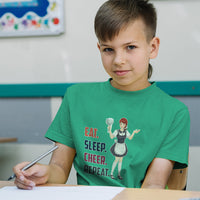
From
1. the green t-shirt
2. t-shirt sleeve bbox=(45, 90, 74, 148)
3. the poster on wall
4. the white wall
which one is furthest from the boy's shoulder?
the poster on wall

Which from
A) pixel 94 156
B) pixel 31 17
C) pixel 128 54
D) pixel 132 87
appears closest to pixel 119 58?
pixel 128 54

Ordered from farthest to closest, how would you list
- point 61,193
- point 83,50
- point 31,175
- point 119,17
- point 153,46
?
point 83,50 < point 153,46 < point 119,17 < point 31,175 < point 61,193

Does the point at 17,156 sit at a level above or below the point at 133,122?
below

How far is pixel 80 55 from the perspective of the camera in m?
1.81

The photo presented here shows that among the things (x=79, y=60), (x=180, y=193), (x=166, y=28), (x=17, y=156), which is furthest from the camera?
(x=17, y=156)

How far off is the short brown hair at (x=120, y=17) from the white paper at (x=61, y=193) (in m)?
0.46

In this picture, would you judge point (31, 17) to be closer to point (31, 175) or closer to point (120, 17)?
point (120, 17)

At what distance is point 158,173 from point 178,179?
0.42 ft

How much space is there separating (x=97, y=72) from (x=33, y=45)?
1.32 ft

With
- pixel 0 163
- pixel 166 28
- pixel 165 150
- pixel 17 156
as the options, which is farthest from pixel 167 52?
pixel 0 163

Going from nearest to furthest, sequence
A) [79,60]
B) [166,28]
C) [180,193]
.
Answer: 1. [180,193]
2. [166,28]
3. [79,60]

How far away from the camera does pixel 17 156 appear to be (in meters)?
1.94

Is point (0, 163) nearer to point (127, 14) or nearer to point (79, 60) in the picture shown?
point (79, 60)

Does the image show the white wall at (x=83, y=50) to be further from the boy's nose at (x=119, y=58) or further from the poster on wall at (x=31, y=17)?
the boy's nose at (x=119, y=58)
